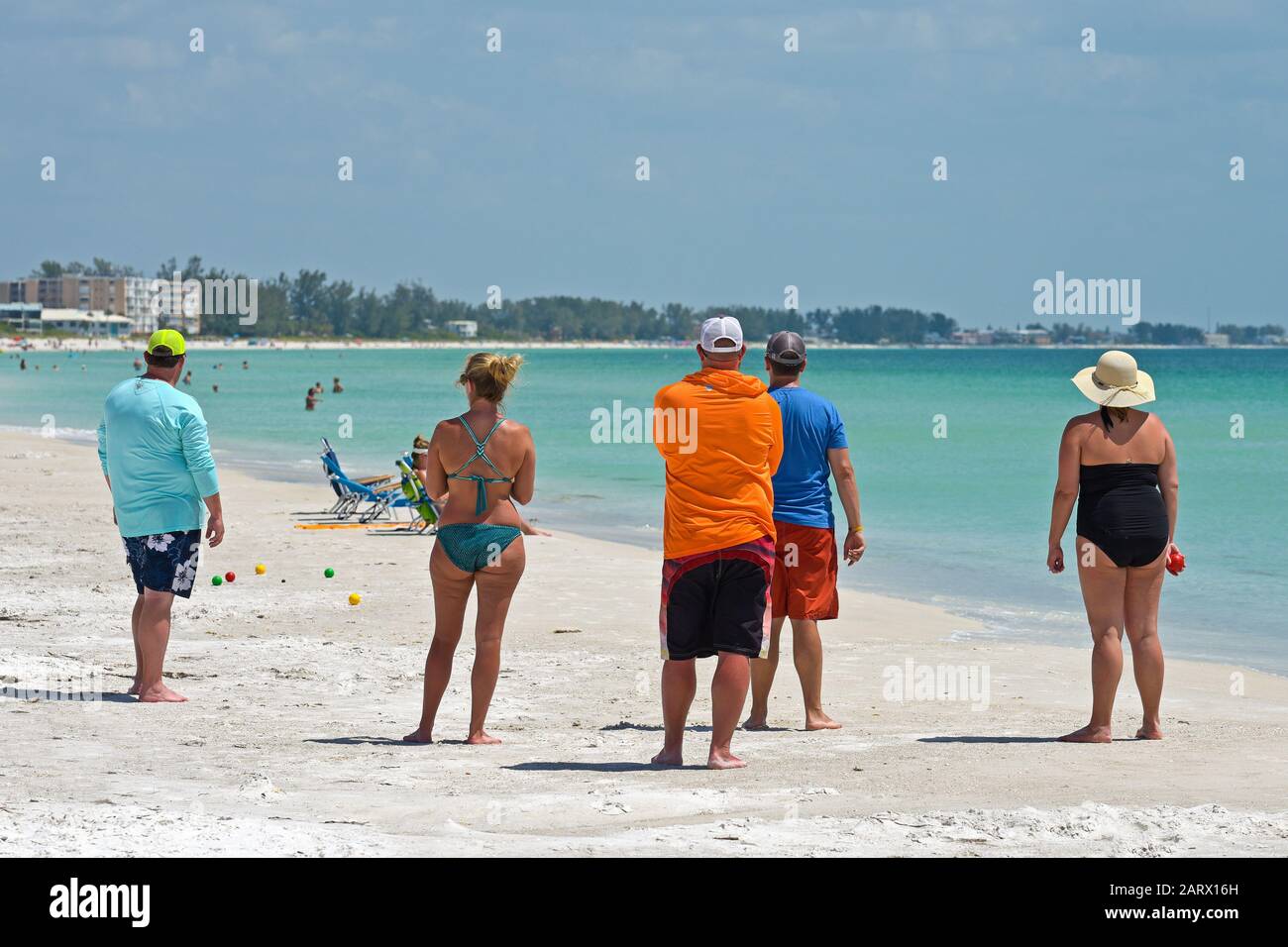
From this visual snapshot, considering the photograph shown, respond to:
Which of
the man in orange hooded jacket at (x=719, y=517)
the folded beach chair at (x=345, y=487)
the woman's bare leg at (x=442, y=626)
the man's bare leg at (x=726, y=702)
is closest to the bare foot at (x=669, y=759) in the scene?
the man's bare leg at (x=726, y=702)

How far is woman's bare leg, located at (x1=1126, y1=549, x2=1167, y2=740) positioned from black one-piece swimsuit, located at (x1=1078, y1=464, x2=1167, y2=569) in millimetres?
82

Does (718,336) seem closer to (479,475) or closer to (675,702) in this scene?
(479,475)

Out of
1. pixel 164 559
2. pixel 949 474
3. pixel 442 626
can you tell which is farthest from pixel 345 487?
pixel 949 474

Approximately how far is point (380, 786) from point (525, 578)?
7321 mm

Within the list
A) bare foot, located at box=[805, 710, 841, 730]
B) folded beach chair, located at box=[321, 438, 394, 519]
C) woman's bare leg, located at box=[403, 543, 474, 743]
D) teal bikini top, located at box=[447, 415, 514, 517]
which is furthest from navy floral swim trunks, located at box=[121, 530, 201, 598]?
folded beach chair, located at box=[321, 438, 394, 519]

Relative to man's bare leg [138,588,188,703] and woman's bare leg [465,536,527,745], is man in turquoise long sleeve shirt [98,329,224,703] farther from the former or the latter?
woman's bare leg [465,536,527,745]

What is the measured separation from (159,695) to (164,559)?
67 centimetres

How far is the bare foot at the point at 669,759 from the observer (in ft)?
20.4

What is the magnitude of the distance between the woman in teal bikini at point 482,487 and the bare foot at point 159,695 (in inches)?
67.3

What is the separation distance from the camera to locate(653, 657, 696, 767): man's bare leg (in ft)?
20.2

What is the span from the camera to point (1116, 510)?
6.68 meters

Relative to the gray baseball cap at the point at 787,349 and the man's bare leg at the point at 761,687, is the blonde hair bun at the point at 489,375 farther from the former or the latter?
the man's bare leg at the point at 761,687
